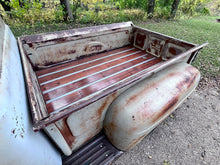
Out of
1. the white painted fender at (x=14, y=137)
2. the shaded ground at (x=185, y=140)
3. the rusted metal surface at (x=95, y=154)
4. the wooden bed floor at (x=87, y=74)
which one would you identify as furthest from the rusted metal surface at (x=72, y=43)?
the shaded ground at (x=185, y=140)

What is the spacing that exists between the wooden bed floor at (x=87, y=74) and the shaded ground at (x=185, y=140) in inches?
42.8

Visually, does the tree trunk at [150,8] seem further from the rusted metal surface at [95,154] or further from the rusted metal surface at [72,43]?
the rusted metal surface at [95,154]

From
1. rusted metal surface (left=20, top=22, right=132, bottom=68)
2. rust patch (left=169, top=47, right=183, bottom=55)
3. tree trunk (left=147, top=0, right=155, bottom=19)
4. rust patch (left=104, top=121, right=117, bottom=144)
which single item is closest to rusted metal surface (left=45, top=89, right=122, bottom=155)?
rust patch (left=104, top=121, right=117, bottom=144)

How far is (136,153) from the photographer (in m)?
1.76

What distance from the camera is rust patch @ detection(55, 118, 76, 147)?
107 cm

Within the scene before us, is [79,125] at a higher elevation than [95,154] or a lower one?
higher

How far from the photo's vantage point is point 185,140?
6.37 feet

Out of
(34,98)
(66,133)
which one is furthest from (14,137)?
(66,133)

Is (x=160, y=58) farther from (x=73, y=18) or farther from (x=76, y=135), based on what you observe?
(x=73, y=18)

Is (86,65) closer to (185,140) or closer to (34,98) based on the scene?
(34,98)

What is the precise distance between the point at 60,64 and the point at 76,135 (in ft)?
5.35

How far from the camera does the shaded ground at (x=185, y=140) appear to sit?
1.71 metres

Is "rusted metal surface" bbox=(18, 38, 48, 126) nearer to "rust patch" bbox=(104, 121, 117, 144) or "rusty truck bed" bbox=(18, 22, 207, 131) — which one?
"rusty truck bed" bbox=(18, 22, 207, 131)

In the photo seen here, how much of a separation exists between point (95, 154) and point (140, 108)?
828mm
